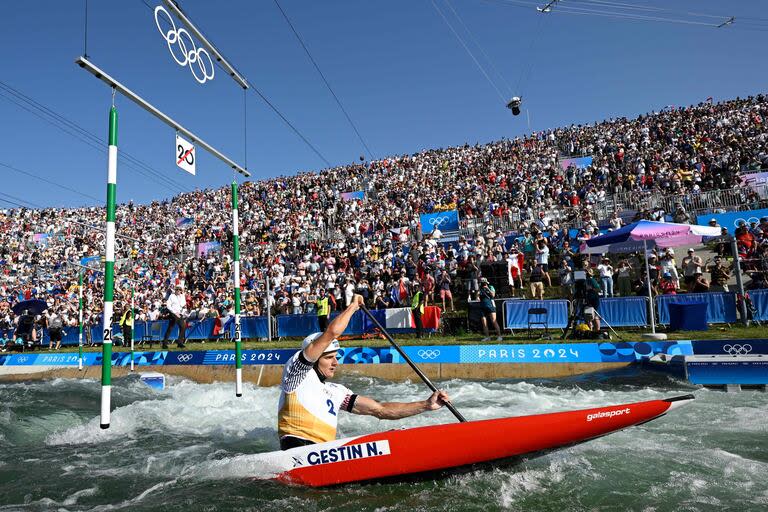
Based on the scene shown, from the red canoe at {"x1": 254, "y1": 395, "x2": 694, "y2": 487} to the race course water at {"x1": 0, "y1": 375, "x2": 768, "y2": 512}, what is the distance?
22cm

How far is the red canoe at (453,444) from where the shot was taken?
15.2 ft

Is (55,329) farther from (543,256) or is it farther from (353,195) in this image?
(543,256)

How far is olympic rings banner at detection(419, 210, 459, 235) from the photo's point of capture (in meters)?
23.2

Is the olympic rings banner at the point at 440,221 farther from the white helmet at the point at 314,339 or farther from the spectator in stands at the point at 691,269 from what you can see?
the white helmet at the point at 314,339

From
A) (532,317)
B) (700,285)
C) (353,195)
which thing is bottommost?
(532,317)

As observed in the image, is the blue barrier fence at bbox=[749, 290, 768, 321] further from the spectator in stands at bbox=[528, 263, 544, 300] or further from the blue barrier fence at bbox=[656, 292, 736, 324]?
the spectator in stands at bbox=[528, 263, 544, 300]

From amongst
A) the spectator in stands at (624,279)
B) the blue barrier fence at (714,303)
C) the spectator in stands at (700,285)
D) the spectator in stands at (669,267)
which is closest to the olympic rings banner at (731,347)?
the blue barrier fence at (714,303)

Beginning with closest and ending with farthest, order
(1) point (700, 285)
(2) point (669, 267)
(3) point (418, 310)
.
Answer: (1) point (700, 285) → (2) point (669, 267) → (3) point (418, 310)

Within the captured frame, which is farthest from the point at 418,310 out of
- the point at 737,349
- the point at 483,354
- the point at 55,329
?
the point at 55,329

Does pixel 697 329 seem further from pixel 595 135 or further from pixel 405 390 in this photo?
pixel 595 135

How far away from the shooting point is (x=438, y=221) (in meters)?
23.5

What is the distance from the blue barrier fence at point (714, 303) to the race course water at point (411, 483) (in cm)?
469

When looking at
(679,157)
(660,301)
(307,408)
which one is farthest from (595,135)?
(307,408)

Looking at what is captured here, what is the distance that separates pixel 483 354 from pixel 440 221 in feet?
40.0
